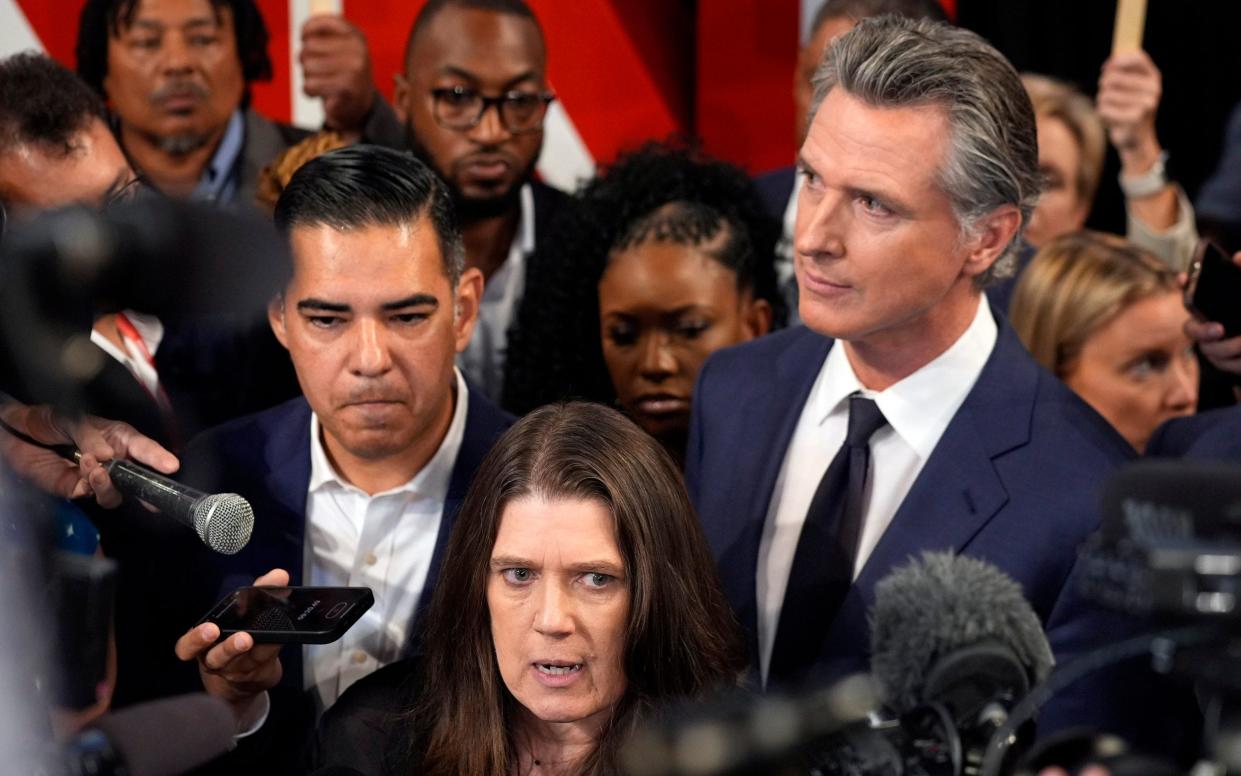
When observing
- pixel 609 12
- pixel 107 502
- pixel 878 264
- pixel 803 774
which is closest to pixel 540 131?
pixel 609 12

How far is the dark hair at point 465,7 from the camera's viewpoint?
3.84 meters

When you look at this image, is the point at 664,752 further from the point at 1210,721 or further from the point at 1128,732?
the point at 1128,732

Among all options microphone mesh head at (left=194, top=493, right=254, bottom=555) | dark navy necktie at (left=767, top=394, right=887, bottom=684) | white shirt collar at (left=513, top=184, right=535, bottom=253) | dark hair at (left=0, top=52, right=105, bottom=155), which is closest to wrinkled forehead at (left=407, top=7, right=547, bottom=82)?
white shirt collar at (left=513, top=184, right=535, bottom=253)

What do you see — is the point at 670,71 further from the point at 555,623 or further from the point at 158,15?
the point at 555,623

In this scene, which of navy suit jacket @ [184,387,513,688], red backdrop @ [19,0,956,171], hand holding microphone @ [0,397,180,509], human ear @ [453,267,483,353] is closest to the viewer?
hand holding microphone @ [0,397,180,509]

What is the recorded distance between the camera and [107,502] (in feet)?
7.34

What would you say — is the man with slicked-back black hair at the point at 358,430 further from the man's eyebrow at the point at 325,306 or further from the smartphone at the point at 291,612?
the smartphone at the point at 291,612

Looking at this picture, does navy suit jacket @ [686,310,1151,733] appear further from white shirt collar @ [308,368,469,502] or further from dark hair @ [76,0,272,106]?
dark hair @ [76,0,272,106]

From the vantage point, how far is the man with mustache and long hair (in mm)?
3787

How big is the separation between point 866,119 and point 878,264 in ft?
0.73

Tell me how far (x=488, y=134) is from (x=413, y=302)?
1.23 m

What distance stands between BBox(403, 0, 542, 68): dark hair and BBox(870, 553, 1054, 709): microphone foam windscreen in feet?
8.11

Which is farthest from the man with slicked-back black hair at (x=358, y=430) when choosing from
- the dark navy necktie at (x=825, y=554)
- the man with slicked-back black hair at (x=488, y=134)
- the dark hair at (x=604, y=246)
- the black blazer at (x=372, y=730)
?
the man with slicked-back black hair at (x=488, y=134)

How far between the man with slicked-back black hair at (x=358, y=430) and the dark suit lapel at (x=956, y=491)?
2.17 ft
